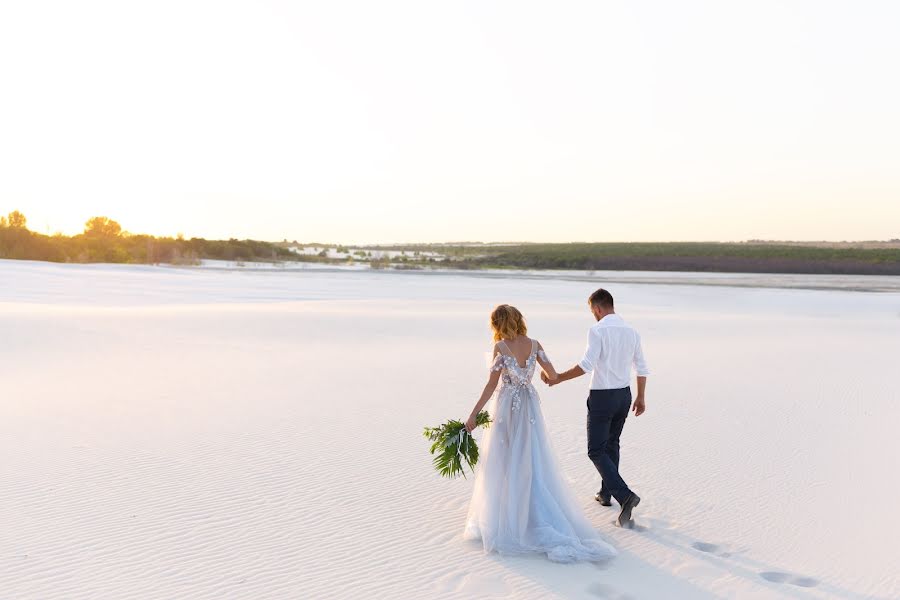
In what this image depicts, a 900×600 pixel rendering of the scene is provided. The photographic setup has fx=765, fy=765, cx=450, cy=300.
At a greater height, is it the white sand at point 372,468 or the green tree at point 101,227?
the green tree at point 101,227

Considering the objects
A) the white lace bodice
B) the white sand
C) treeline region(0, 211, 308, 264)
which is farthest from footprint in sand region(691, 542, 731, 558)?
treeline region(0, 211, 308, 264)

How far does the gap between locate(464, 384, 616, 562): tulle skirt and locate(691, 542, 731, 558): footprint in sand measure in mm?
734

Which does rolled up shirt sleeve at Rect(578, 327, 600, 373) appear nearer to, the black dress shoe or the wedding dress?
the wedding dress

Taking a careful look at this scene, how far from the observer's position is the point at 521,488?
5551mm

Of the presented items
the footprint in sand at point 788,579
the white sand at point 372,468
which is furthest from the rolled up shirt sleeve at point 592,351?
the footprint in sand at point 788,579

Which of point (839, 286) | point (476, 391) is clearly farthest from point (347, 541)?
point (839, 286)

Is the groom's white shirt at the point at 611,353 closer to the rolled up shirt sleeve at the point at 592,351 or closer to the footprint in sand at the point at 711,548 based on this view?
the rolled up shirt sleeve at the point at 592,351

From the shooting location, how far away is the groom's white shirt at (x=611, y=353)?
5.95 meters

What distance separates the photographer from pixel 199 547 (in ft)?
17.9

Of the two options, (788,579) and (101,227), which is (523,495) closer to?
(788,579)

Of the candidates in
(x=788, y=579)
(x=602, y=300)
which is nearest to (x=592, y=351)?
(x=602, y=300)

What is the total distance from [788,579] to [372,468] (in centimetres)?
389

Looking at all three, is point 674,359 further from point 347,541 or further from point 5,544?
point 5,544

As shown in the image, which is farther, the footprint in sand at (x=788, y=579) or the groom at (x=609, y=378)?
the groom at (x=609, y=378)
